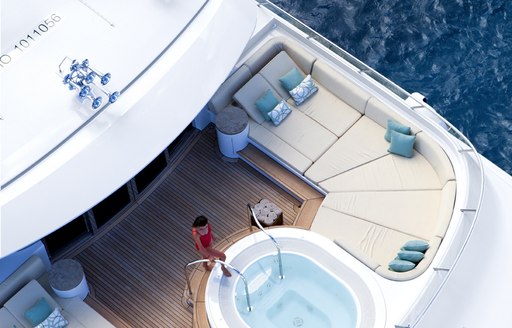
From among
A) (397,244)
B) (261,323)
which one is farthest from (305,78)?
(261,323)

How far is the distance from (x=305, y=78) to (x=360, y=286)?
3.31 meters

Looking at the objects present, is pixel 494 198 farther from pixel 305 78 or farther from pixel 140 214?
pixel 140 214

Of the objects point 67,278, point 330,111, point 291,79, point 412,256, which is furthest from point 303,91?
point 67,278

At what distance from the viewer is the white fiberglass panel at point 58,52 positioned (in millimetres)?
10516

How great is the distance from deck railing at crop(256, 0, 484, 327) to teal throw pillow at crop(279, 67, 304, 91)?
19.7 inches

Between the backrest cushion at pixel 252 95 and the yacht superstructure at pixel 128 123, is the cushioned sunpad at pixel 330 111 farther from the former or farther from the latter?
the yacht superstructure at pixel 128 123

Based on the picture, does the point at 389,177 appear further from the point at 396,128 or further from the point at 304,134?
the point at 304,134

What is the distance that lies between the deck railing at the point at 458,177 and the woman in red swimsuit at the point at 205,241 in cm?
235

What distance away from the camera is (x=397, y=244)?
12055mm

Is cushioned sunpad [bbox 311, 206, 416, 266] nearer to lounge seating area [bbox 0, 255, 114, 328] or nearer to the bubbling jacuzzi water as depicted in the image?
the bubbling jacuzzi water

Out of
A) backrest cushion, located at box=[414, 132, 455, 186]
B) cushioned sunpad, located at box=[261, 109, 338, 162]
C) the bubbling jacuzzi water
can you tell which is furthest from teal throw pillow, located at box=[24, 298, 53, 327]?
backrest cushion, located at box=[414, 132, 455, 186]

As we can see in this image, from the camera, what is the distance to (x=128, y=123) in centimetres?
1077

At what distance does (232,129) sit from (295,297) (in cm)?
249

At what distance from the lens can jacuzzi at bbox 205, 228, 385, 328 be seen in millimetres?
11586
